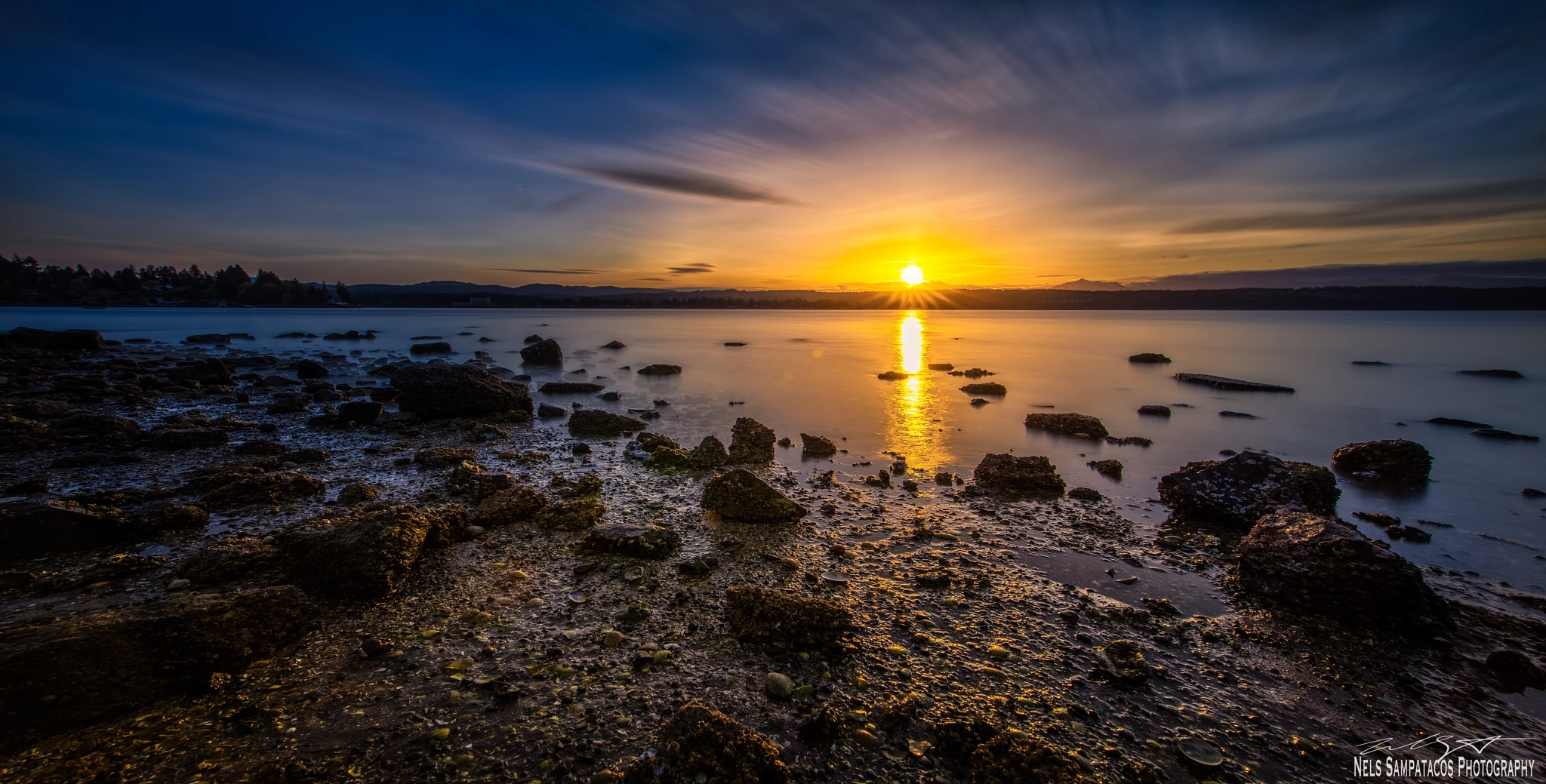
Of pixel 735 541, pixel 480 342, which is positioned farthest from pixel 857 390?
pixel 480 342

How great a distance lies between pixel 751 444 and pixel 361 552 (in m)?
5.64

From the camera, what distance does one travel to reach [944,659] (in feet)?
12.6

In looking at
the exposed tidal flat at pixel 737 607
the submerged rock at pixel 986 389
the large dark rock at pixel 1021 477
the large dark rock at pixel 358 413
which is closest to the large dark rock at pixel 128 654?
the exposed tidal flat at pixel 737 607

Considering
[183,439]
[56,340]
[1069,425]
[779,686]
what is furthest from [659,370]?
[56,340]

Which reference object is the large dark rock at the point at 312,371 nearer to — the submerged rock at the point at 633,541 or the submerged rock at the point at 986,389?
the submerged rock at the point at 633,541

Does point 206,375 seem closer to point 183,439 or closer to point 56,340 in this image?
point 183,439

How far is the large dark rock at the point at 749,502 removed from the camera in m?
6.31

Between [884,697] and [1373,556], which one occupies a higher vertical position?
[1373,556]

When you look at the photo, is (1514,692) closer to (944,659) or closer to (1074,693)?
(1074,693)

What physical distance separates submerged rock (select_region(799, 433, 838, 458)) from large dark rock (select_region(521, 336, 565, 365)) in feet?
62.7

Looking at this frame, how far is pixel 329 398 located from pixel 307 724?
45.0 ft

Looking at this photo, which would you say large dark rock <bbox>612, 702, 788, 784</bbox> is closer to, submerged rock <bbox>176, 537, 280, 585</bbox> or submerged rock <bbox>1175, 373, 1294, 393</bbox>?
submerged rock <bbox>176, 537, 280, 585</bbox>

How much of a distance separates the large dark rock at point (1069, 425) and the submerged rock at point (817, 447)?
17.3 ft

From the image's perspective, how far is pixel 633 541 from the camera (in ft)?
17.6
